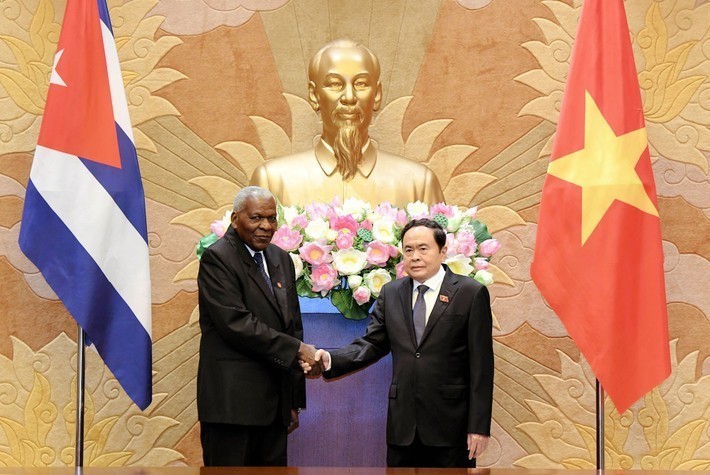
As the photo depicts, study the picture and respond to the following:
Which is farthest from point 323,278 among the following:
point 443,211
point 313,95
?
point 313,95

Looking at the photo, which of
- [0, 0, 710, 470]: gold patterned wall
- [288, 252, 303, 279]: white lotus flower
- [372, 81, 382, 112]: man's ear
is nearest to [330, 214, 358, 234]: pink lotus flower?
[288, 252, 303, 279]: white lotus flower

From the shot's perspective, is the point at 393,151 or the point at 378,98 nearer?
the point at 378,98

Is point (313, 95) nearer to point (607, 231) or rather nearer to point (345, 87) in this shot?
point (345, 87)

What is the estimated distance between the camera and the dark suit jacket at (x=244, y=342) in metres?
3.90

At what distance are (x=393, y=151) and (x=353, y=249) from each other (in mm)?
1643

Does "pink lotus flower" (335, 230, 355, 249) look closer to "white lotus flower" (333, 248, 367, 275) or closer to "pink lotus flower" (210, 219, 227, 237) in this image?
"white lotus flower" (333, 248, 367, 275)

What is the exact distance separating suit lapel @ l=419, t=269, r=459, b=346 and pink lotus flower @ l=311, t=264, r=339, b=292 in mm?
507

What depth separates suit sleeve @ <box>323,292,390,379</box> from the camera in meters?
4.08

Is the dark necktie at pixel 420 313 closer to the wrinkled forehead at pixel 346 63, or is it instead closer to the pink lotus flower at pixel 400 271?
the pink lotus flower at pixel 400 271

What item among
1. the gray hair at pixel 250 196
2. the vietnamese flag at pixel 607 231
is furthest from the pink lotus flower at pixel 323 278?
the vietnamese flag at pixel 607 231

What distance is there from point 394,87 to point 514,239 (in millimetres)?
1085

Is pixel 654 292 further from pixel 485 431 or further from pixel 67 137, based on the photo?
pixel 67 137

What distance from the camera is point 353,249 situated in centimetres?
433

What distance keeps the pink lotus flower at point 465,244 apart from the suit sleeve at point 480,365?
455mm
